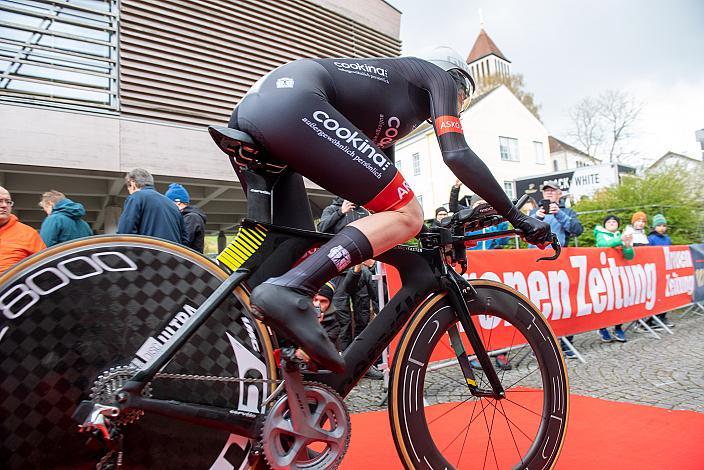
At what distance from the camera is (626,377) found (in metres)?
4.27

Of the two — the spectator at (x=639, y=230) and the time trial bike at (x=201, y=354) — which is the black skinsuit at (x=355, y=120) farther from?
the spectator at (x=639, y=230)

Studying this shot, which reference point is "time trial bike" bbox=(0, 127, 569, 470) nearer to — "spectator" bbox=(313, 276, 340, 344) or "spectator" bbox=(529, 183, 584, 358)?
"spectator" bbox=(313, 276, 340, 344)

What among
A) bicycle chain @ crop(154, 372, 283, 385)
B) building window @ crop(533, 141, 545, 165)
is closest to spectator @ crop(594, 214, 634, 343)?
bicycle chain @ crop(154, 372, 283, 385)

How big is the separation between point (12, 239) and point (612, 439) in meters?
4.69

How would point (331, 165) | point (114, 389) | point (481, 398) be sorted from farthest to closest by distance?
point (481, 398) < point (331, 165) < point (114, 389)

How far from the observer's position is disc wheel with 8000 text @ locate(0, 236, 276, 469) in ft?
4.32

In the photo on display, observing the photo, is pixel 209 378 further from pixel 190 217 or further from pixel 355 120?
pixel 190 217

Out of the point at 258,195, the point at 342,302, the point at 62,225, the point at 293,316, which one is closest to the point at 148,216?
the point at 62,225

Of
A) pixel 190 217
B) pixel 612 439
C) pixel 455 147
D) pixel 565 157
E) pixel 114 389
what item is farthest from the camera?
pixel 565 157

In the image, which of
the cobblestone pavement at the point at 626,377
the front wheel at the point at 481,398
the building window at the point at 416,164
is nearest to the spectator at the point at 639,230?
the cobblestone pavement at the point at 626,377

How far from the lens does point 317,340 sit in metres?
1.48

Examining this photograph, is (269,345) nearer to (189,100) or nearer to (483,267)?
(483,267)

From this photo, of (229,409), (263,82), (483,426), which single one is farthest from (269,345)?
(483,426)

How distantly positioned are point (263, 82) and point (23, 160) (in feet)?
28.5
